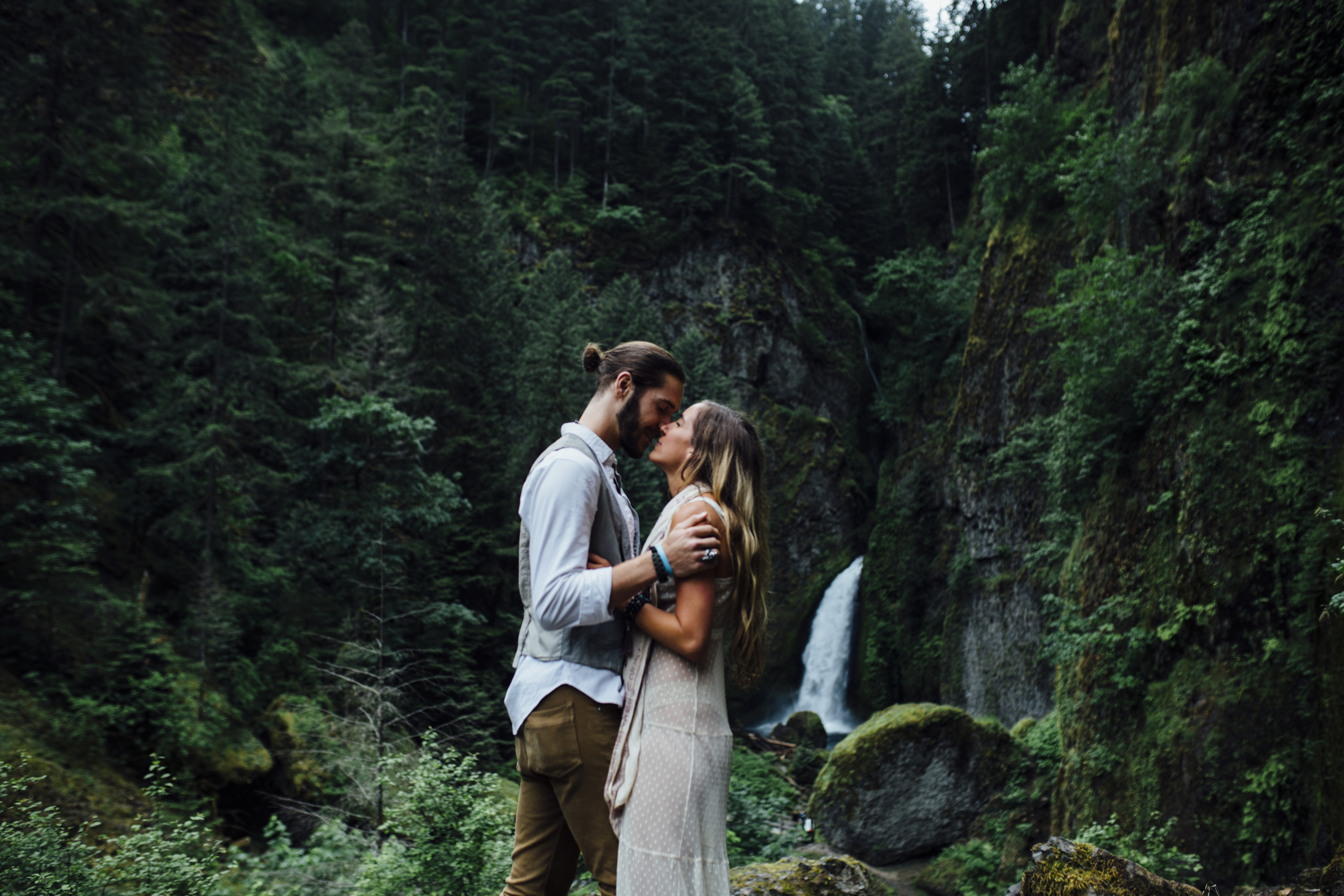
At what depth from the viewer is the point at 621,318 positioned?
20.2 metres

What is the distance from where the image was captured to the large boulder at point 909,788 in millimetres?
10047

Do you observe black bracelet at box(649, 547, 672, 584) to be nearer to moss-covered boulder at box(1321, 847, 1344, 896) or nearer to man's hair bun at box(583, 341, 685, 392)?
man's hair bun at box(583, 341, 685, 392)

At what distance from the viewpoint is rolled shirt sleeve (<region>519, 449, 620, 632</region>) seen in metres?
2.07

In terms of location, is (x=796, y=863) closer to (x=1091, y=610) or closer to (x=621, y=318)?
(x=1091, y=610)

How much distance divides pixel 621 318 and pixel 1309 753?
17.2 m

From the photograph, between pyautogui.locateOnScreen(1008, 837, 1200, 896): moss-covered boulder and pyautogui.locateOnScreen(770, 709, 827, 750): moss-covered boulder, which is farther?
pyautogui.locateOnScreen(770, 709, 827, 750): moss-covered boulder

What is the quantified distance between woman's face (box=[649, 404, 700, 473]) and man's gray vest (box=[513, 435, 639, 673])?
20cm

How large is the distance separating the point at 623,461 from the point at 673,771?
666 inches

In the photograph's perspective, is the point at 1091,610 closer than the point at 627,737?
No

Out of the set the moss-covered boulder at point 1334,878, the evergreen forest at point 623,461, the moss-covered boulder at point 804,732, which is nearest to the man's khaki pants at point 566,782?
the moss-covered boulder at point 1334,878

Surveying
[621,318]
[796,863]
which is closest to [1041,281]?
[621,318]

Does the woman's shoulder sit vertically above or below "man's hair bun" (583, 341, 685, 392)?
below

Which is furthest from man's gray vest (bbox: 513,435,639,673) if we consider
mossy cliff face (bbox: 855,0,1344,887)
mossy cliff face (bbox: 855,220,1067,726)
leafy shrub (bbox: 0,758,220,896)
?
mossy cliff face (bbox: 855,220,1067,726)

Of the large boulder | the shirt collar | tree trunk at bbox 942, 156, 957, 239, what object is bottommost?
the large boulder
